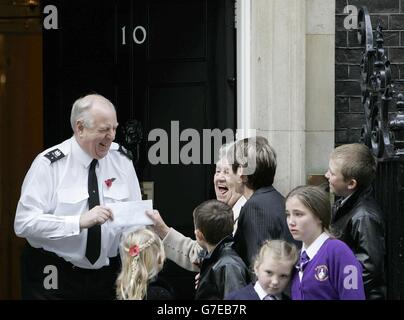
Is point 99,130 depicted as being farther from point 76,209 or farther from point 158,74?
point 158,74

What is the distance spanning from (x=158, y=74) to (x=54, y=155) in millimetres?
2177

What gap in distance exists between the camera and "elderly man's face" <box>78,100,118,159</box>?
21.8ft

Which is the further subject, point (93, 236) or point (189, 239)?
point (189, 239)

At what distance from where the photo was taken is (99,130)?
6656mm

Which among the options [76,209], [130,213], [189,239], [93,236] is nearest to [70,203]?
[76,209]

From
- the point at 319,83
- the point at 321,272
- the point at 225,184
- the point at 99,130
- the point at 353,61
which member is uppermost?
the point at 353,61

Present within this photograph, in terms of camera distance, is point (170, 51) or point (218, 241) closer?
point (218, 241)

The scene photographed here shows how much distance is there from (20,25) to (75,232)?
A: 542cm

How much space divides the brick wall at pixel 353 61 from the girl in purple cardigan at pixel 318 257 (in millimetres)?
2322
